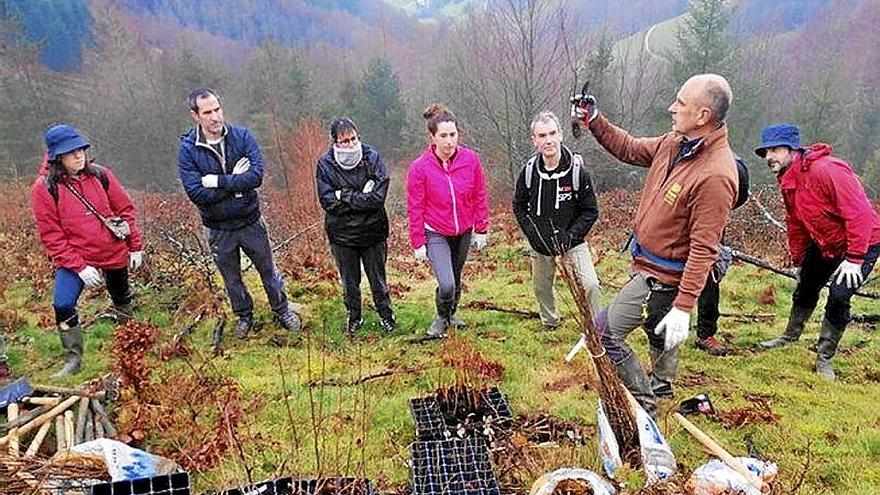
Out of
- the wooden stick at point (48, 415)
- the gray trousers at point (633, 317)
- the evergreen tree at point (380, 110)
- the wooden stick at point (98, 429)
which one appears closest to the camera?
the gray trousers at point (633, 317)

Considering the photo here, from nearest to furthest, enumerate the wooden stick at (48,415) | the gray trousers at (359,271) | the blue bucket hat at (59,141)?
the wooden stick at (48,415)
the blue bucket hat at (59,141)
the gray trousers at (359,271)

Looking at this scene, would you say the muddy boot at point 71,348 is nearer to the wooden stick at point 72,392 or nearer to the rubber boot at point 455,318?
the wooden stick at point 72,392

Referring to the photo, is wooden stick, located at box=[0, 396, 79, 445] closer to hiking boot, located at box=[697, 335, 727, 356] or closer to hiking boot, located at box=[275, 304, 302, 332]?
hiking boot, located at box=[275, 304, 302, 332]

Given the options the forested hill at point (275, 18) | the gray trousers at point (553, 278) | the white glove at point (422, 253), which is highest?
the forested hill at point (275, 18)

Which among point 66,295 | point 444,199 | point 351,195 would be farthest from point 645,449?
point 66,295

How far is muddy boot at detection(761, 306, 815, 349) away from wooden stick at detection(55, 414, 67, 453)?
552cm

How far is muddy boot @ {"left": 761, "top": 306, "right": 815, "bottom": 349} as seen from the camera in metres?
5.22

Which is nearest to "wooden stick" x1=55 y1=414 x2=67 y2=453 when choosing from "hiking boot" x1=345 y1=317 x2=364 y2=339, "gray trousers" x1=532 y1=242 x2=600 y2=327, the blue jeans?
the blue jeans

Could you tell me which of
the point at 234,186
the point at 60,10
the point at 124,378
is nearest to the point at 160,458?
the point at 124,378

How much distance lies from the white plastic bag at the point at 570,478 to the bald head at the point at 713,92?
6.30 ft

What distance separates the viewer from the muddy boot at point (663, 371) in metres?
3.88

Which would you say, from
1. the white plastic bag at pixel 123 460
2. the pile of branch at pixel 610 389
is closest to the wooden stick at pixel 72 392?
the white plastic bag at pixel 123 460

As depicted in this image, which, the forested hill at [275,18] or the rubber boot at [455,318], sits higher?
the forested hill at [275,18]

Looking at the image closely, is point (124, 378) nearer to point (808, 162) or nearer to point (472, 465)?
point (472, 465)
